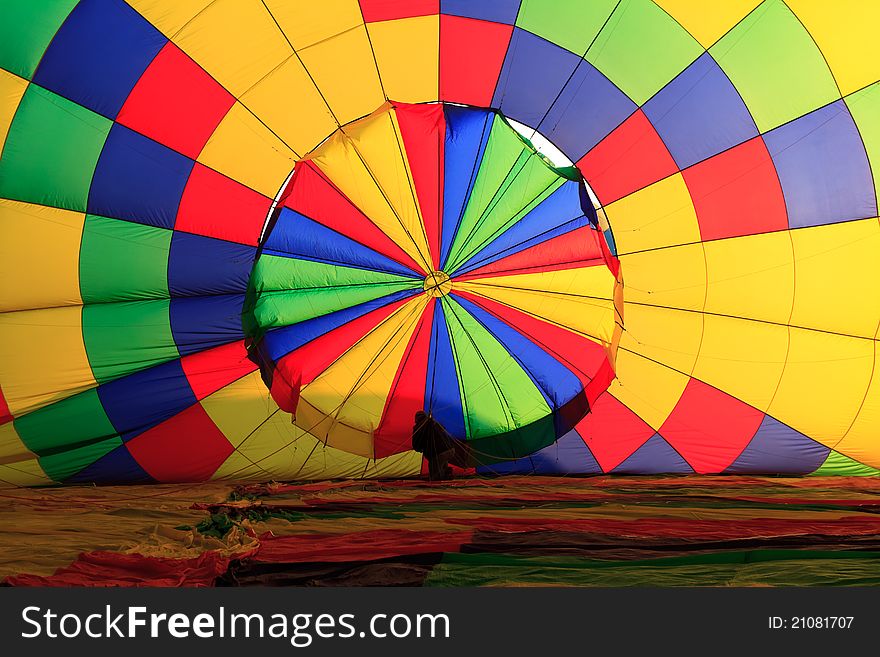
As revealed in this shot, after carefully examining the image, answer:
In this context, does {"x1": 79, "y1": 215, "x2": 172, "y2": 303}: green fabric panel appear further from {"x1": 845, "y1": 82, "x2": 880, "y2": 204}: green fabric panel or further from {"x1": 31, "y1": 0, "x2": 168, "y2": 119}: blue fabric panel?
{"x1": 845, "y1": 82, "x2": 880, "y2": 204}: green fabric panel

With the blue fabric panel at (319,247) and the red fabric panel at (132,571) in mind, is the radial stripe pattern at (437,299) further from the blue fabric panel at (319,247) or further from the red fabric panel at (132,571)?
the red fabric panel at (132,571)

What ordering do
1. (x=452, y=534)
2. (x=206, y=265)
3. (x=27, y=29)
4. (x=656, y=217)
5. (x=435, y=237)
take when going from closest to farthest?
(x=452, y=534), (x=27, y=29), (x=206, y=265), (x=656, y=217), (x=435, y=237)

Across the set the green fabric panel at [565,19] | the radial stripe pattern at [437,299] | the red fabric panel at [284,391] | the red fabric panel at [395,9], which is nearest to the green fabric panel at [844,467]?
the radial stripe pattern at [437,299]

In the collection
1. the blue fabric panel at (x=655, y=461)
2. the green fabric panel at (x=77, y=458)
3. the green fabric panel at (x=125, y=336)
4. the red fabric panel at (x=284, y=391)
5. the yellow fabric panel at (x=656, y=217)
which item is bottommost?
the blue fabric panel at (x=655, y=461)

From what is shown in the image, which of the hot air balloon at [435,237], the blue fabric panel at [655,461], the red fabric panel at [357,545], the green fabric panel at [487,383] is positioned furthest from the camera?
the green fabric panel at [487,383]

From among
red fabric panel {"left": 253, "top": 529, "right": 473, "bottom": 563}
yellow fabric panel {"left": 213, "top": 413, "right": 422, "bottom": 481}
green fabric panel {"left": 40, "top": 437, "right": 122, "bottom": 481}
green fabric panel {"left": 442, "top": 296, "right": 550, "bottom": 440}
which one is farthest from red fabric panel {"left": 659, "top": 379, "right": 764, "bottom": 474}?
green fabric panel {"left": 40, "top": 437, "right": 122, "bottom": 481}

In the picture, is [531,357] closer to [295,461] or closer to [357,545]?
[295,461]

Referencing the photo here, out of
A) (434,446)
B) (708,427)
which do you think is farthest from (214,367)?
(708,427)
